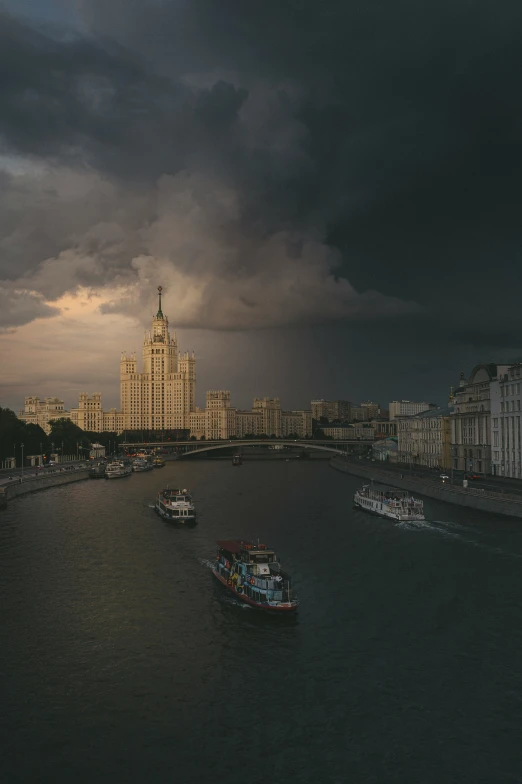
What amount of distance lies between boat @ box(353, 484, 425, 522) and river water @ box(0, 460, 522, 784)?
8.57 m

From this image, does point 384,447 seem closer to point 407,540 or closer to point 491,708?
point 407,540

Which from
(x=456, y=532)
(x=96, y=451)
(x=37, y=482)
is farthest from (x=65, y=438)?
(x=456, y=532)

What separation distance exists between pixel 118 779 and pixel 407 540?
3031 cm

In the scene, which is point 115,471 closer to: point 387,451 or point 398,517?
point 387,451

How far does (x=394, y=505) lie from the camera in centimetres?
5219

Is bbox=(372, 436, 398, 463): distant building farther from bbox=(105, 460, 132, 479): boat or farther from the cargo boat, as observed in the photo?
the cargo boat

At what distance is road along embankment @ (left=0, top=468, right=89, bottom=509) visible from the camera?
63.2 metres

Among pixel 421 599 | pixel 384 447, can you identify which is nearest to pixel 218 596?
pixel 421 599

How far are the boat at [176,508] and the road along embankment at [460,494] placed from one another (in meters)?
22.0

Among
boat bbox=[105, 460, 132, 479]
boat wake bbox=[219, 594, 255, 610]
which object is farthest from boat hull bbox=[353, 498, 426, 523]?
boat bbox=[105, 460, 132, 479]

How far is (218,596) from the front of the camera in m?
30.1

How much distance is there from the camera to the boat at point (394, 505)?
50.9 m

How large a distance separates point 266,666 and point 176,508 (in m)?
30.4

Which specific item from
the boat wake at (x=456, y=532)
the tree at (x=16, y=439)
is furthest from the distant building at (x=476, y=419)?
the tree at (x=16, y=439)
